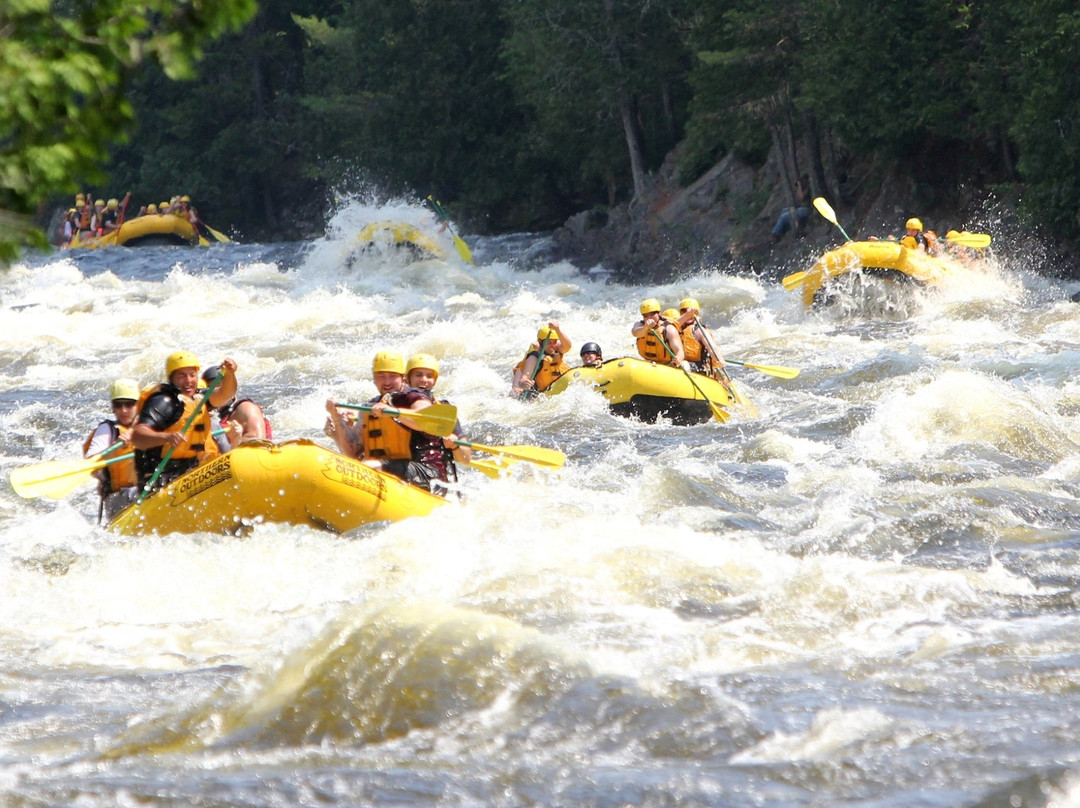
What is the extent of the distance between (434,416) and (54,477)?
76.8 inches

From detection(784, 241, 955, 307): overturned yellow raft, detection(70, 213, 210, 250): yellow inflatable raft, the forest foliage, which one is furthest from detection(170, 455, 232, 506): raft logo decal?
detection(70, 213, 210, 250): yellow inflatable raft

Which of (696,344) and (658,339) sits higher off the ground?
(658,339)

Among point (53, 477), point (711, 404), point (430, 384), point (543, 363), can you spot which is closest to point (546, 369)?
point (543, 363)

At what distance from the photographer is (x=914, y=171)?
2155 cm

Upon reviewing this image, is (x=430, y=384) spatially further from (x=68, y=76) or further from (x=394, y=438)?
(x=68, y=76)

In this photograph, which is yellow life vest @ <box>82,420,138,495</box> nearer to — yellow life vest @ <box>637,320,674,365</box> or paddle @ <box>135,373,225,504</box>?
paddle @ <box>135,373,225,504</box>

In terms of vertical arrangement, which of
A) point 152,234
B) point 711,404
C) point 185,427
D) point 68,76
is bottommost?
point 152,234

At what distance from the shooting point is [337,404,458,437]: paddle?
24.7ft

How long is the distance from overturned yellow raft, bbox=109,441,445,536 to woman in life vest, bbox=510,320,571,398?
495 cm

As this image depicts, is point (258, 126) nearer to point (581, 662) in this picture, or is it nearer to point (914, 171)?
point (914, 171)

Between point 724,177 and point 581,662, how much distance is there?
21.1 m

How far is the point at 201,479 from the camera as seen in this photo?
7.01 metres

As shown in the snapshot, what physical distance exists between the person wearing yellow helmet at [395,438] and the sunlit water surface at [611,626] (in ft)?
1.04

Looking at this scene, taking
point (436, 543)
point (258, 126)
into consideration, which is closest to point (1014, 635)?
point (436, 543)
